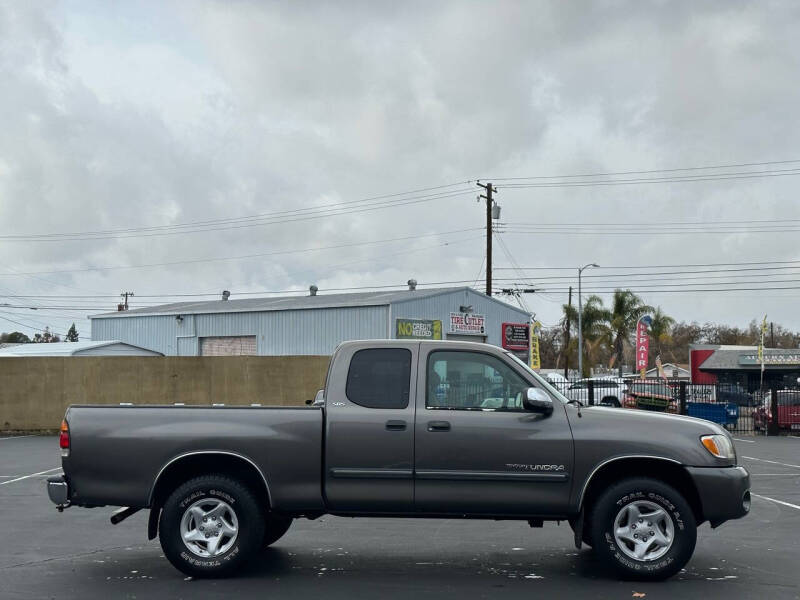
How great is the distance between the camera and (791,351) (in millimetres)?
62438

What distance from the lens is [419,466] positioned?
735 cm

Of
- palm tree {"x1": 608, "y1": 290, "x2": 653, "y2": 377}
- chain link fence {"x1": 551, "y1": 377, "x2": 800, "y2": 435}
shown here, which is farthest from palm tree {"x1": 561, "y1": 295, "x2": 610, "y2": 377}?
chain link fence {"x1": 551, "y1": 377, "x2": 800, "y2": 435}

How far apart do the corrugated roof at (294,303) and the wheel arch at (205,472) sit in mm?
30936

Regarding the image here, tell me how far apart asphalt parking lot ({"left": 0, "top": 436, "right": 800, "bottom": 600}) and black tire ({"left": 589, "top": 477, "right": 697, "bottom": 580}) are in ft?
0.52

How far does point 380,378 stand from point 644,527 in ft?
8.05

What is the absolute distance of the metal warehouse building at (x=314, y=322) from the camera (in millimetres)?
39562

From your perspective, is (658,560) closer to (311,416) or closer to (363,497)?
(363,497)

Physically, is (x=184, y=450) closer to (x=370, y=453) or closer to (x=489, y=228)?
(x=370, y=453)

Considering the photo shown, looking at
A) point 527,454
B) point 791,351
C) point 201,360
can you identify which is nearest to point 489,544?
point 527,454

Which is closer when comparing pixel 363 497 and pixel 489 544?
pixel 363 497

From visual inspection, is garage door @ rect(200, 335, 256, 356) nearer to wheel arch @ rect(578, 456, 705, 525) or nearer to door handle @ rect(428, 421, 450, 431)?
door handle @ rect(428, 421, 450, 431)

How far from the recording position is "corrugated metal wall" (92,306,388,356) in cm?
3968

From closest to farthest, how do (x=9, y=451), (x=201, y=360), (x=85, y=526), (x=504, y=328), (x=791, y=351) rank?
(x=85, y=526) < (x=9, y=451) < (x=201, y=360) < (x=504, y=328) < (x=791, y=351)

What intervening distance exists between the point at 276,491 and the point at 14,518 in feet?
15.9
